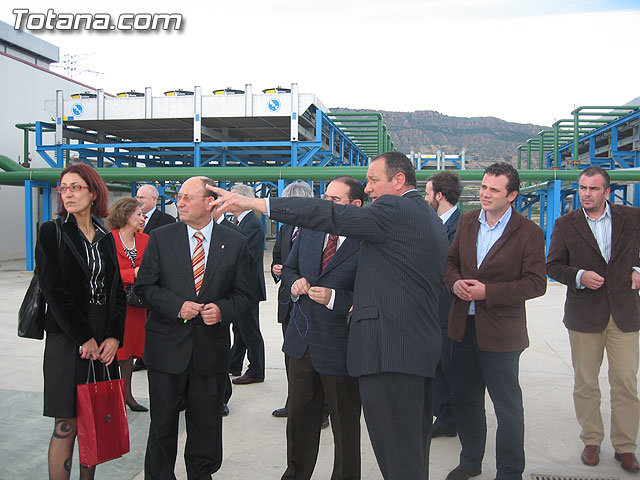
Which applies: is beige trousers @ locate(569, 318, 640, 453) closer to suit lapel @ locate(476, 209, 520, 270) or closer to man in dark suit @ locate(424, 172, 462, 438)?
man in dark suit @ locate(424, 172, 462, 438)

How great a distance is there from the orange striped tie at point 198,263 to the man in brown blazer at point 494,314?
158 centimetres

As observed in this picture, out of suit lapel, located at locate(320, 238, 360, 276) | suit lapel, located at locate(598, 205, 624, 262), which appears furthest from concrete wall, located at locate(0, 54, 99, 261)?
suit lapel, located at locate(598, 205, 624, 262)

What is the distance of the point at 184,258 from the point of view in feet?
10.1

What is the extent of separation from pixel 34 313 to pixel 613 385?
3715 millimetres

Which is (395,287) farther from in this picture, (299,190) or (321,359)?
(299,190)

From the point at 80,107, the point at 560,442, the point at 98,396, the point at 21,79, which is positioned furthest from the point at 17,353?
the point at 21,79

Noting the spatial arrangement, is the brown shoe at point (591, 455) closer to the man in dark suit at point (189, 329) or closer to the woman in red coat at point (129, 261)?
the man in dark suit at point (189, 329)

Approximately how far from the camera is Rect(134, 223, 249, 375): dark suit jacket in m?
2.98

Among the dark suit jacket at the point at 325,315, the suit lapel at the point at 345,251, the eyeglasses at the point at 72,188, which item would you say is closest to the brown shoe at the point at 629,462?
the dark suit jacket at the point at 325,315

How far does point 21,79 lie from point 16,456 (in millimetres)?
21648

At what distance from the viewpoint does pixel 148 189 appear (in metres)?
5.09

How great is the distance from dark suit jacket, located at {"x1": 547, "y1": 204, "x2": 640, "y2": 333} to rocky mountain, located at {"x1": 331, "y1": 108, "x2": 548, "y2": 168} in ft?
266

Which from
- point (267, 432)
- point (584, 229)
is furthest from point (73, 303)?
point (584, 229)

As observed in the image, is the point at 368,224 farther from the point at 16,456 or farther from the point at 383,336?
the point at 16,456
